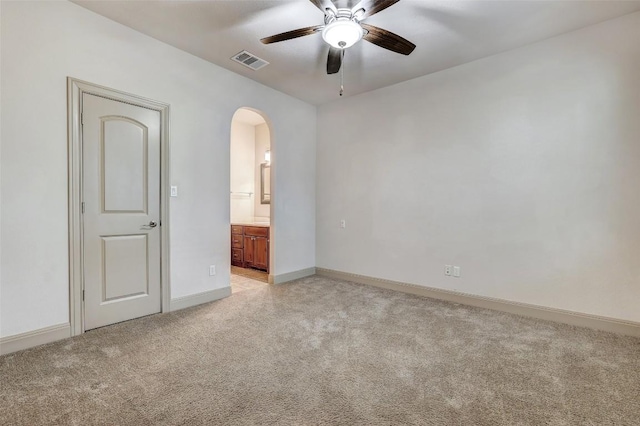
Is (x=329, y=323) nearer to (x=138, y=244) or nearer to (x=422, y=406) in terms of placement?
(x=422, y=406)

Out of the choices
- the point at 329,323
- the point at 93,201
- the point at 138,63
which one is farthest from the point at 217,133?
the point at 329,323

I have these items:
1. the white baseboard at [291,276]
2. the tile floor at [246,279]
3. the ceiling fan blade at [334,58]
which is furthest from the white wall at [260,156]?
the ceiling fan blade at [334,58]

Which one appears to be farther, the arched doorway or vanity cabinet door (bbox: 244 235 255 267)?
the arched doorway

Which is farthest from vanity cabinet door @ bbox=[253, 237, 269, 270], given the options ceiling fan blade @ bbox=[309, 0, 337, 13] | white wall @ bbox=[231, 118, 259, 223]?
ceiling fan blade @ bbox=[309, 0, 337, 13]

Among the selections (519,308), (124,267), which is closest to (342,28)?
(124,267)

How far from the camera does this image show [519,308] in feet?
10.6

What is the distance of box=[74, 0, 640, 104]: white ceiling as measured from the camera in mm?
2555

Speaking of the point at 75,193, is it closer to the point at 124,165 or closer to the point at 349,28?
the point at 124,165

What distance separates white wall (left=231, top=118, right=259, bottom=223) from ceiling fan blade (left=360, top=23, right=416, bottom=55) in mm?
4369

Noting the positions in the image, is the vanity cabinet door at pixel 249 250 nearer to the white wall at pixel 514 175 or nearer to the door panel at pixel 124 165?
the white wall at pixel 514 175

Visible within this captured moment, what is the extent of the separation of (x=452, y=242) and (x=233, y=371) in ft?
9.42

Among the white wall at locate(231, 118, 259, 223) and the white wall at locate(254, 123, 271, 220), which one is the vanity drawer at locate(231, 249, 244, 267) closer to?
the white wall at locate(231, 118, 259, 223)

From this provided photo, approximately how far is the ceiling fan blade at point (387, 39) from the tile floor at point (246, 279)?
11.0ft

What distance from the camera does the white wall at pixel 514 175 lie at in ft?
9.04
